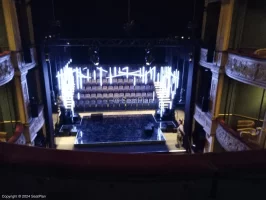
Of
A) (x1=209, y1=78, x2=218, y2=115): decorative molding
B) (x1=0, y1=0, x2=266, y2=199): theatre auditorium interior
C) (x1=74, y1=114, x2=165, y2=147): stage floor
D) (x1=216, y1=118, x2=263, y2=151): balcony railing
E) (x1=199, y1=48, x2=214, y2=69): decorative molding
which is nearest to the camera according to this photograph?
(x1=216, y1=118, x2=263, y2=151): balcony railing

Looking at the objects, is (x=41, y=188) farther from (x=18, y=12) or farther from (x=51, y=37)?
(x=51, y=37)

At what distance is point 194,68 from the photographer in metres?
9.61

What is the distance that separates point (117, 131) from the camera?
11203 millimetres

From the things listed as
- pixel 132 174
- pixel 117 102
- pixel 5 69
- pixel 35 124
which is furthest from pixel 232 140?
pixel 117 102

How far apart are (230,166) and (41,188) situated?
3.08ft

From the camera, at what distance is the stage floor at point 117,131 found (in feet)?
33.7

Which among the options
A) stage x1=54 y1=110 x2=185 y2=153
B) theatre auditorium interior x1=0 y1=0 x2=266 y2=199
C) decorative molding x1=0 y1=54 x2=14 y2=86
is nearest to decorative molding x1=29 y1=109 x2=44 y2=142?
theatre auditorium interior x1=0 y1=0 x2=266 y2=199

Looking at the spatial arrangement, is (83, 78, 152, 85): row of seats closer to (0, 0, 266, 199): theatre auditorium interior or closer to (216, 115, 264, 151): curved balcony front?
(0, 0, 266, 199): theatre auditorium interior

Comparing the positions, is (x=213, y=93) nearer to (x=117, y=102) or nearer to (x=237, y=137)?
(x=237, y=137)

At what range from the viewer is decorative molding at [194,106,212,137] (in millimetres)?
8877

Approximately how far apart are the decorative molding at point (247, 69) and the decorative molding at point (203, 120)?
2.04m

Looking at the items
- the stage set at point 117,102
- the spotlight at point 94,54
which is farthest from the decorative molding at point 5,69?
the stage set at point 117,102

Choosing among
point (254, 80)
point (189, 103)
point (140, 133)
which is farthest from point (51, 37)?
point (254, 80)

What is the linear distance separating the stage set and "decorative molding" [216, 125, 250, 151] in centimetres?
300
